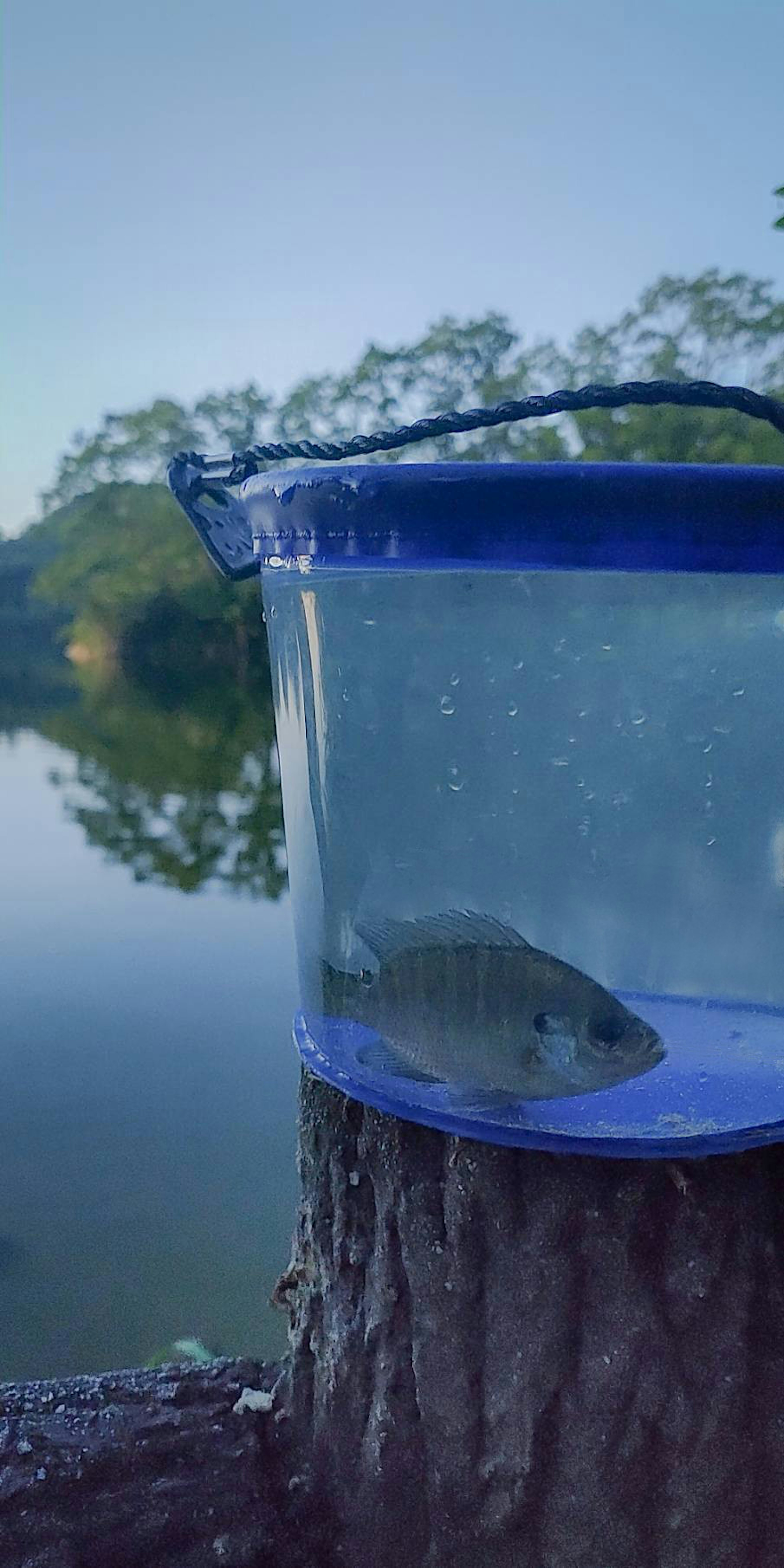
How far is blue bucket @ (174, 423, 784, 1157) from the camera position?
1.35 ft

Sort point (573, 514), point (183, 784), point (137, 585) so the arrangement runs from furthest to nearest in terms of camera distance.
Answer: point (137, 585)
point (183, 784)
point (573, 514)

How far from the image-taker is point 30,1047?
173 centimetres

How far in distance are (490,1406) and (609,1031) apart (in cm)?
23

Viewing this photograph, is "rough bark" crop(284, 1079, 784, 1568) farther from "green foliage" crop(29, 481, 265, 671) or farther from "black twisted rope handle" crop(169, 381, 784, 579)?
"green foliage" crop(29, 481, 265, 671)

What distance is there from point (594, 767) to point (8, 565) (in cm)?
757

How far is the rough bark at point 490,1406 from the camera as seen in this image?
471mm

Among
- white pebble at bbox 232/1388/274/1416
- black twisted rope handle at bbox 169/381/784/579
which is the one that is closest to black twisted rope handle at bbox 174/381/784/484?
black twisted rope handle at bbox 169/381/784/579

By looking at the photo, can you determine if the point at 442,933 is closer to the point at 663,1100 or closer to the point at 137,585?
the point at 663,1100

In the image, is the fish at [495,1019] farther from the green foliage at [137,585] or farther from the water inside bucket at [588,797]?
the green foliage at [137,585]

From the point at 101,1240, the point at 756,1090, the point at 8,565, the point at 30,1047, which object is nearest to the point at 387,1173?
the point at 756,1090

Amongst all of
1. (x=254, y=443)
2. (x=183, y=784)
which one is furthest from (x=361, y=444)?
(x=183, y=784)

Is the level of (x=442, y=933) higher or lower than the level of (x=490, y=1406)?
higher

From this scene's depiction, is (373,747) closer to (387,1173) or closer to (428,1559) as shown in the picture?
(387,1173)

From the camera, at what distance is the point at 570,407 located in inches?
17.2
